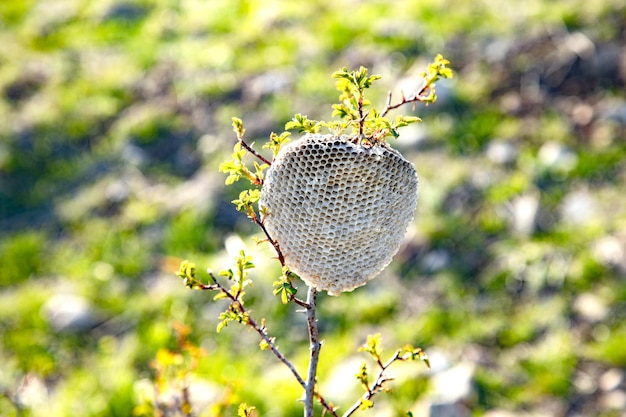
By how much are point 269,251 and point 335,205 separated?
11.1 feet

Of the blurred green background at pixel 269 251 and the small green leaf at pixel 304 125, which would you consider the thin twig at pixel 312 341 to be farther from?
the blurred green background at pixel 269 251

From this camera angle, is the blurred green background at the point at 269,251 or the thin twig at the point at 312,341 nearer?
the thin twig at the point at 312,341

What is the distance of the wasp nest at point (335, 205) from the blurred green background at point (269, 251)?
4.16 ft

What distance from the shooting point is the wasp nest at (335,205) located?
2064mm

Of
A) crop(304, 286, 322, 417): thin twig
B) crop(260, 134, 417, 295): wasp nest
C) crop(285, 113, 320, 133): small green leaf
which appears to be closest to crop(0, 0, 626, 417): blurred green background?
crop(304, 286, 322, 417): thin twig

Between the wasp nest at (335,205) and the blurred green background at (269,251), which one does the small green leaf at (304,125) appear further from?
the blurred green background at (269,251)

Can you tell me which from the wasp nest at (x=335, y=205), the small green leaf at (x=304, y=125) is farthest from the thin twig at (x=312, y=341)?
the small green leaf at (x=304, y=125)

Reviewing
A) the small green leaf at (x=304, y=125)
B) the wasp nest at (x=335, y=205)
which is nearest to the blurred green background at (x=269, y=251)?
the wasp nest at (x=335, y=205)

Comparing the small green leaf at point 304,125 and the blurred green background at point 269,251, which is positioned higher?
the blurred green background at point 269,251

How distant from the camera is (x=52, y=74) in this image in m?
8.71

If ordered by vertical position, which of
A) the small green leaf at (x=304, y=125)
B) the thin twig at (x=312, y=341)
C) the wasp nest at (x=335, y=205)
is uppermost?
the small green leaf at (x=304, y=125)

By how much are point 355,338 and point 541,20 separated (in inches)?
155

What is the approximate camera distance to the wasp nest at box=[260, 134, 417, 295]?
6.77 feet

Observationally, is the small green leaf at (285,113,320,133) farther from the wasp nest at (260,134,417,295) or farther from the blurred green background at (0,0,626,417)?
the blurred green background at (0,0,626,417)
